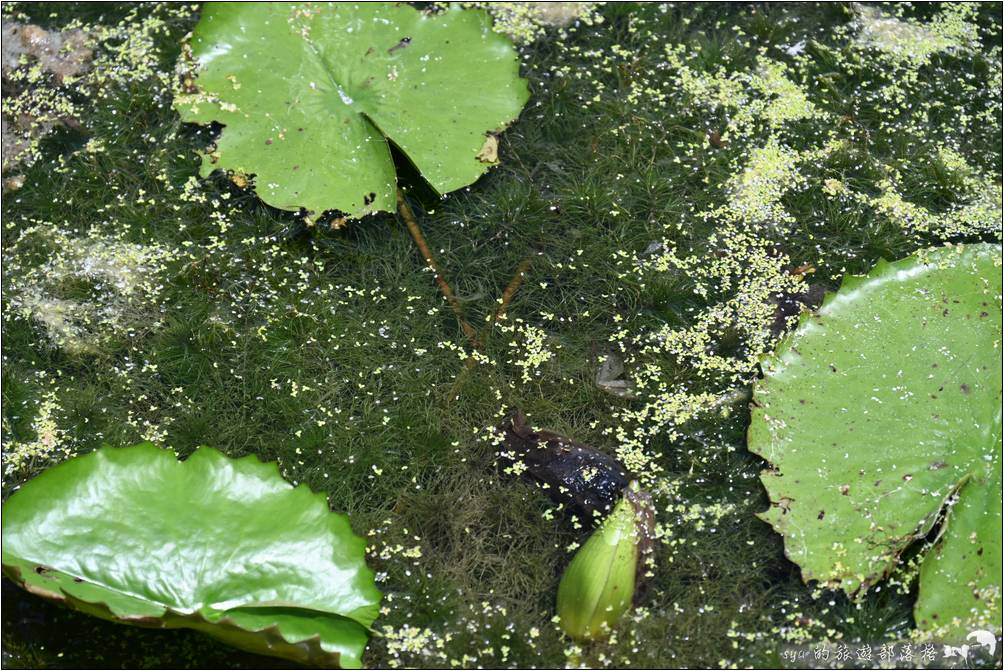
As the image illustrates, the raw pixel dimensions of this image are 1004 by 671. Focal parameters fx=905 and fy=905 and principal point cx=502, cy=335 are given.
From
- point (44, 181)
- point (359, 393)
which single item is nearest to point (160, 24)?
point (44, 181)

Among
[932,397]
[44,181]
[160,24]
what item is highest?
[160,24]

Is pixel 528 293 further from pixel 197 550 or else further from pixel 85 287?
pixel 85 287

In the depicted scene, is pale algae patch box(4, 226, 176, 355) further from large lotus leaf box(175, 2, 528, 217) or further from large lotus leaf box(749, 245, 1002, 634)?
large lotus leaf box(749, 245, 1002, 634)

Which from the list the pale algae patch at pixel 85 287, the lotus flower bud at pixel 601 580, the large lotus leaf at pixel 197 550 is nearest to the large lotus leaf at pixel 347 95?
the pale algae patch at pixel 85 287

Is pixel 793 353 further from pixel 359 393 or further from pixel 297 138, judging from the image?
pixel 297 138

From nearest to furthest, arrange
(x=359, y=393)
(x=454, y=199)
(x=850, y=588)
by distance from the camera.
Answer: (x=850, y=588)
(x=359, y=393)
(x=454, y=199)

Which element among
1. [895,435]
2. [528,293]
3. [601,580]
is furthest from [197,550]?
[895,435]

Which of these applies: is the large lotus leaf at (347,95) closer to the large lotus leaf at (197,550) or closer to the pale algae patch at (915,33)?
the large lotus leaf at (197,550)
